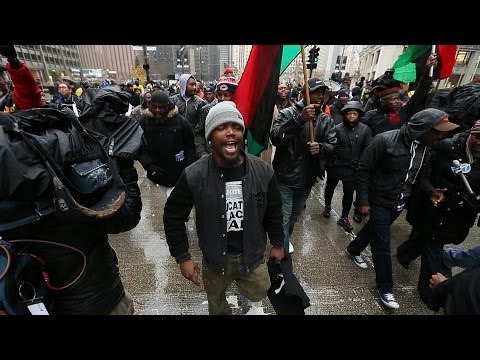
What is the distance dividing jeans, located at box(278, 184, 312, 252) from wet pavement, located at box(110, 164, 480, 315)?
0.53 meters

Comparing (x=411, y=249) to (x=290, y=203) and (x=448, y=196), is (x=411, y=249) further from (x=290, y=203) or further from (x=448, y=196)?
(x=290, y=203)

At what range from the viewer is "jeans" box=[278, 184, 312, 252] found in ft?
11.1

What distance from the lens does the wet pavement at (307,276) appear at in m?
2.91

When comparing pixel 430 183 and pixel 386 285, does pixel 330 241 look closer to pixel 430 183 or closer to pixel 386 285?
pixel 386 285

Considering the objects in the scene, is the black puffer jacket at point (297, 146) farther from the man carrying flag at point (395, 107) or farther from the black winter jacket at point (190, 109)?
the black winter jacket at point (190, 109)

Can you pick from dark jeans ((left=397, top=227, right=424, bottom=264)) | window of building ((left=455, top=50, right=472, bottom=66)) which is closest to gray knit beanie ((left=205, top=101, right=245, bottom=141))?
dark jeans ((left=397, top=227, right=424, bottom=264))

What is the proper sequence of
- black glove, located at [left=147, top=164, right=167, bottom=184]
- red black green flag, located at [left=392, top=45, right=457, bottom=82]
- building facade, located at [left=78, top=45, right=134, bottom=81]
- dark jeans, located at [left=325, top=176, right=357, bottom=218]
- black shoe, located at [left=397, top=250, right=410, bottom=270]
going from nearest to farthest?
black shoe, located at [left=397, top=250, right=410, bottom=270] → black glove, located at [left=147, top=164, right=167, bottom=184] → red black green flag, located at [left=392, top=45, right=457, bottom=82] → dark jeans, located at [left=325, top=176, right=357, bottom=218] → building facade, located at [left=78, top=45, right=134, bottom=81]

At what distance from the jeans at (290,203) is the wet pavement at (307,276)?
53 cm

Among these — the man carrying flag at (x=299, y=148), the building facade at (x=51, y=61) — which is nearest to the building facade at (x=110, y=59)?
the building facade at (x=51, y=61)

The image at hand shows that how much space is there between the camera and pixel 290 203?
3.44m

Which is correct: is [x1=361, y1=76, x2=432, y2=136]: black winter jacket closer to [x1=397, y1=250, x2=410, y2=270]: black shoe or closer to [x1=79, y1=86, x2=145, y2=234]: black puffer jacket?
[x1=397, y1=250, x2=410, y2=270]: black shoe

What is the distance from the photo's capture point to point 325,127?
341 cm
